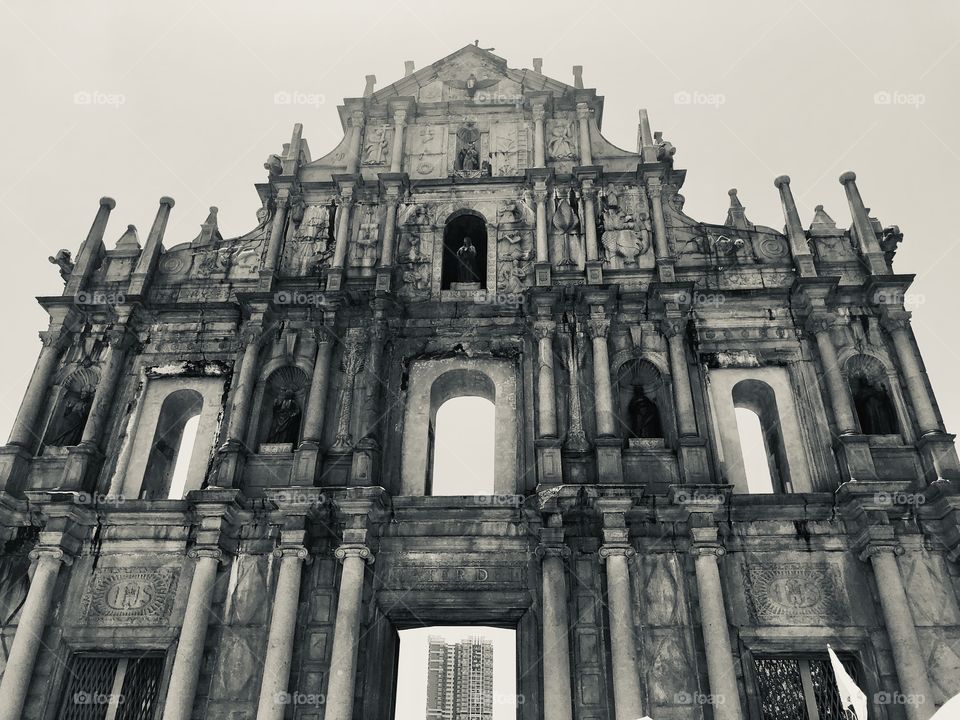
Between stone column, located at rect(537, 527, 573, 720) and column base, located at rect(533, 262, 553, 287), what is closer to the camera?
stone column, located at rect(537, 527, 573, 720)

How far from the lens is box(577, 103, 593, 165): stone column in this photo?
18.1 m

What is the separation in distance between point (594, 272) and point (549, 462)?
452cm

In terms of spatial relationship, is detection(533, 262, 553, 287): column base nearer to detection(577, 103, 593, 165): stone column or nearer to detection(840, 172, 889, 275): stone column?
detection(577, 103, 593, 165): stone column

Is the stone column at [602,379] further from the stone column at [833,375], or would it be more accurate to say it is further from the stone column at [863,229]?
the stone column at [863,229]

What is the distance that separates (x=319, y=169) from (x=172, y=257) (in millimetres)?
4063

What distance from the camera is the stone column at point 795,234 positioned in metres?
15.6

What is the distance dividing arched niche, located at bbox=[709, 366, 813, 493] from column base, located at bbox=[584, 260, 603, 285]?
2924mm

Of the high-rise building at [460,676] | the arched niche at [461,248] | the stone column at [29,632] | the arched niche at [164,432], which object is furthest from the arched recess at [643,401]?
the high-rise building at [460,676]

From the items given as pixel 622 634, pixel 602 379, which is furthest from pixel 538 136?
pixel 622 634

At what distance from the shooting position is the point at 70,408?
1523 centimetres

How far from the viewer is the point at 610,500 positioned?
12.6 meters

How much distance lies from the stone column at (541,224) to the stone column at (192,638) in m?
8.53

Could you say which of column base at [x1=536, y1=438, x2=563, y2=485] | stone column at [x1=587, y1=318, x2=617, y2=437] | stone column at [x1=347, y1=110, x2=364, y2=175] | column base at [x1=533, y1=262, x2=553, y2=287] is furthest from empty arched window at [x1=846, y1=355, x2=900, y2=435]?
stone column at [x1=347, y1=110, x2=364, y2=175]

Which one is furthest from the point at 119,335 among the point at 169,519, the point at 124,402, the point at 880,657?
the point at 880,657
